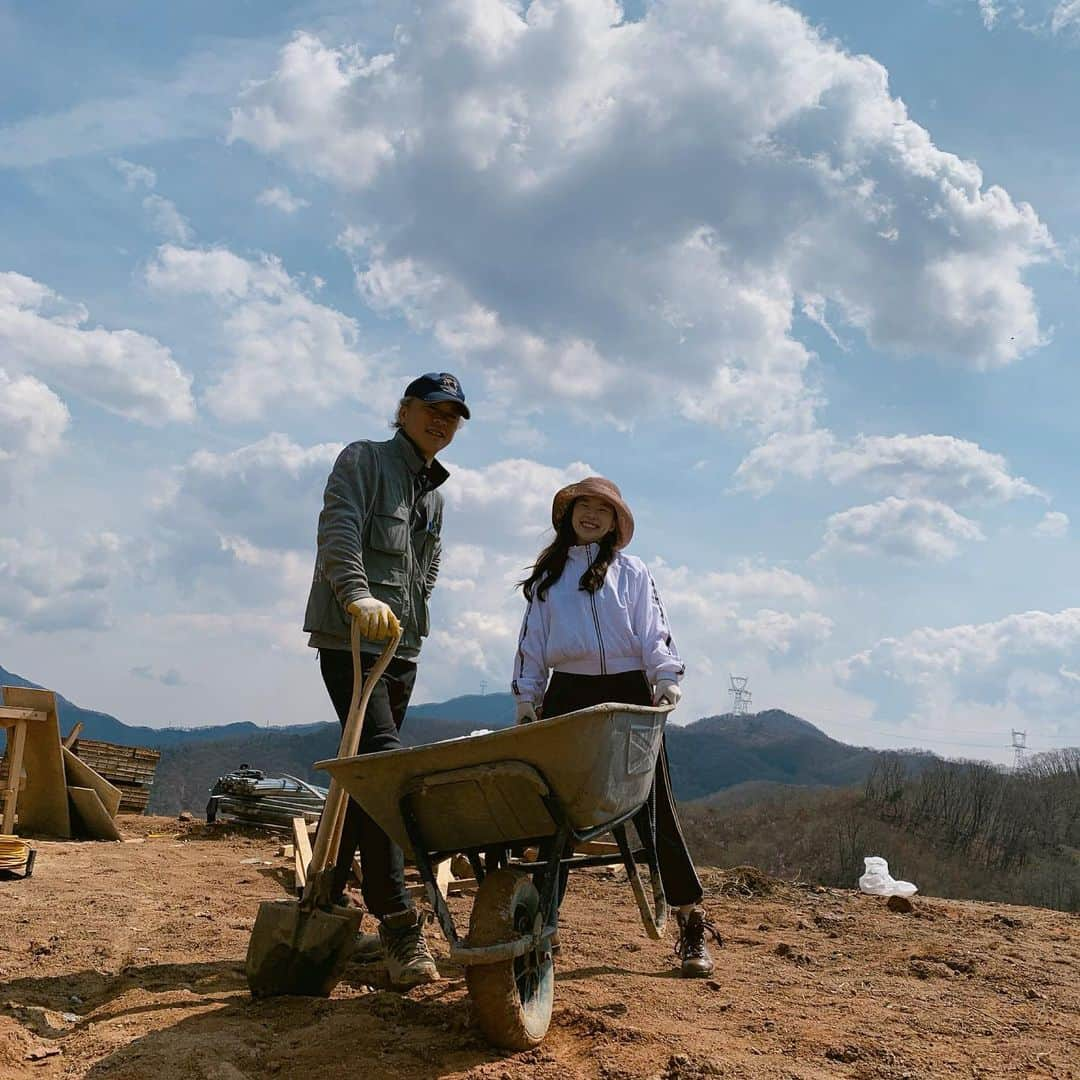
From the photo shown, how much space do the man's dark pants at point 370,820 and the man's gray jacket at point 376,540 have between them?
0.24 feet

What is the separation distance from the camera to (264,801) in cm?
830

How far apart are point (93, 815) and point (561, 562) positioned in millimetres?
5676

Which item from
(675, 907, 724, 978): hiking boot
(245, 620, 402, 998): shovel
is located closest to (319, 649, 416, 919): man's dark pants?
(245, 620, 402, 998): shovel

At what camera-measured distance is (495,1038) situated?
2256 mm

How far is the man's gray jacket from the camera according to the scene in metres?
3.03

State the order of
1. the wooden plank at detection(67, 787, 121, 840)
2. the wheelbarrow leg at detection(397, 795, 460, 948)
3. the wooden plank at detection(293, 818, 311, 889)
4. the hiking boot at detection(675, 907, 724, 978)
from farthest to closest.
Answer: the wooden plank at detection(67, 787, 121, 840)
the wooden plank at detection(293, 818, 311, 889)
the hiking boot at detection(675, 907, 724, 978)
the wheelbarrow leg at detection(397, 795, 460, 948)

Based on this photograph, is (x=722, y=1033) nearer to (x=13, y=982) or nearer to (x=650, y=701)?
(x=650, y=701)

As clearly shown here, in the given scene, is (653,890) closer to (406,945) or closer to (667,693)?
(667,693)

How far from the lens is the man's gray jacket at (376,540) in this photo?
3.03m

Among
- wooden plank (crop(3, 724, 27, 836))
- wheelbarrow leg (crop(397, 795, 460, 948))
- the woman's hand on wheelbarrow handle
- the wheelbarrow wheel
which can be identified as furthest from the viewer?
wooden plank (crop(3, 724, 27, 836))

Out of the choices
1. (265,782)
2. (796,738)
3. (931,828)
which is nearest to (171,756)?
(931,828)

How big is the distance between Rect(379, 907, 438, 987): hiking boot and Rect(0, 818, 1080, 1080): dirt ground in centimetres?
5

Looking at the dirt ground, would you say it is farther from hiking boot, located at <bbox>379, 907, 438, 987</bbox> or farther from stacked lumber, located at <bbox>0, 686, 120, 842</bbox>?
stacked lumber, located at <bbox>0, 686, 120, 842</bbox>

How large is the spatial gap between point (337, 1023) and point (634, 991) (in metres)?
1.02
